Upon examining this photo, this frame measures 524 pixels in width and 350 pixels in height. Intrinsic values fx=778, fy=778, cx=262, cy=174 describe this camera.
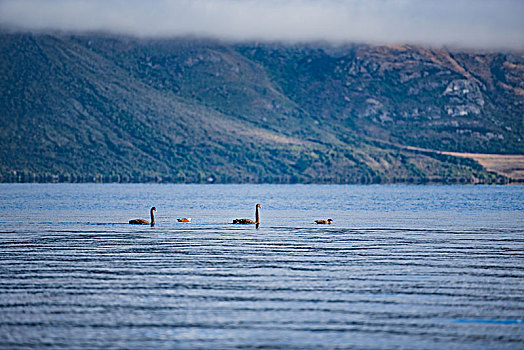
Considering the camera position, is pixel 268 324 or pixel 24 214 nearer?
pixel 268 324

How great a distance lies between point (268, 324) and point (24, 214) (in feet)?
268

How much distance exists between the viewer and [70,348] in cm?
3044

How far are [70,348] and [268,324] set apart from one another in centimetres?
860

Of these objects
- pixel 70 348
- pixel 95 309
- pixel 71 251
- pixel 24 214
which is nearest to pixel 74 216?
pixel 24 214

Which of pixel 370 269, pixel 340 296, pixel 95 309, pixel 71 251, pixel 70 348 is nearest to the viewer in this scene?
pixel 70 348

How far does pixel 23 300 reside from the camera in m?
39.2

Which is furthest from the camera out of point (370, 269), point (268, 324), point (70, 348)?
point (370, 269)

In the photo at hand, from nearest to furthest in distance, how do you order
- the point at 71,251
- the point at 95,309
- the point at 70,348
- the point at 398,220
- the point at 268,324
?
the point at 70,348 → the point at 268,324 → the point at 95,309 → the point at 71,251 → the point at 398,220

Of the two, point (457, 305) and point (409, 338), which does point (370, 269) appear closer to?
point (457, 305)

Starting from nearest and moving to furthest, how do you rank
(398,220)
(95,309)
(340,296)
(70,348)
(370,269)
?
(70,348) < (95,309) < (340,296) < (370,269) < (398,220)

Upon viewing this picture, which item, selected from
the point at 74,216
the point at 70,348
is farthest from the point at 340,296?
the point at 74,216

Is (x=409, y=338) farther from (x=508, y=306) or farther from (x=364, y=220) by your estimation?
(x=364, y=220)

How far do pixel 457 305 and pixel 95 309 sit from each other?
57.7 feet

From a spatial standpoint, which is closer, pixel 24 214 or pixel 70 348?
pixel 70 348
